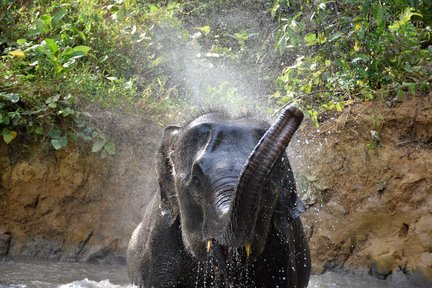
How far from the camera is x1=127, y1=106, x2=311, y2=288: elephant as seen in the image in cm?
319

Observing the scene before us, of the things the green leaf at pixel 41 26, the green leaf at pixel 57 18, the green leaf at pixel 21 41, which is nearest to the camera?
the green leaf at pixel 21 41

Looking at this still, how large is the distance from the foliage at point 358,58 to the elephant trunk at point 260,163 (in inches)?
156

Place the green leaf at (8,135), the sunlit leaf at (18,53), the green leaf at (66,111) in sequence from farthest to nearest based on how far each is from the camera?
the sunlit leaf at (18,53), the green leaf at (66,111), the green leaf at (8,135)

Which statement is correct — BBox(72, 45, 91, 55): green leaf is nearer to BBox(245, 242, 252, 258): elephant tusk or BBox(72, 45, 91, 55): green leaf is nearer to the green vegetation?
the green vegetation

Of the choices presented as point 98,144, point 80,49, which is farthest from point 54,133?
point 80,49

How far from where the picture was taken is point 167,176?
4.33 meters

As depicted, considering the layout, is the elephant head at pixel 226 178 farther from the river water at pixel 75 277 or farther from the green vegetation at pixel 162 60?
the green vegetation at pixel 162 60

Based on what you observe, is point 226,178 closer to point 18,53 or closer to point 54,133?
point 54,133

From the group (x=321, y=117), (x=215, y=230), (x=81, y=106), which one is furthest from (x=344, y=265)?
(x=215, y=230)

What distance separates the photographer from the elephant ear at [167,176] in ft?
13.9

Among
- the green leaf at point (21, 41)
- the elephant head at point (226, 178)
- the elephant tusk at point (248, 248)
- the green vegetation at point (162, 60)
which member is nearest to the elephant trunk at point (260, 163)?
the elephant head at point (226, 178)

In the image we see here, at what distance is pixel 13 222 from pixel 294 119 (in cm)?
502

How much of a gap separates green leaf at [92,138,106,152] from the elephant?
9.26ft

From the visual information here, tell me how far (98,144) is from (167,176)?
342 cm
